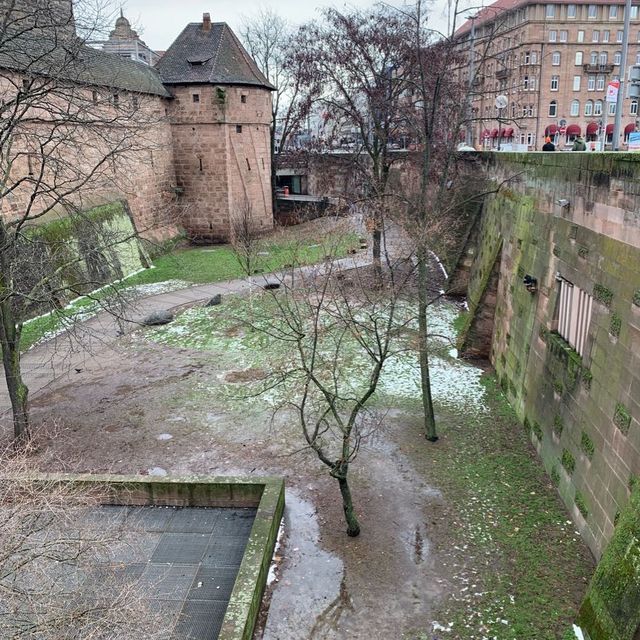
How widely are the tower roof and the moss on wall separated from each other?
2839 centimetres

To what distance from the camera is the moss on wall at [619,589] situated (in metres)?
5.84

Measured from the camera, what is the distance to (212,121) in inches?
1201

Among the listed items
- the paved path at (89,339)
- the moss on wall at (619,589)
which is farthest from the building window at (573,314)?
the paved path at (89,339)

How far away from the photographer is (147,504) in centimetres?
920

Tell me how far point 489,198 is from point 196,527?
1363cm

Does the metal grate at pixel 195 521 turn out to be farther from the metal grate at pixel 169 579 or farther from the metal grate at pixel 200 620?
the metal grate at pixel 200 620

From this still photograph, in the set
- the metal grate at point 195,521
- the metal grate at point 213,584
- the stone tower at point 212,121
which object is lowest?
the metal grate at point 195,521

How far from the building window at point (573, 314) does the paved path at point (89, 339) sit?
471 cm

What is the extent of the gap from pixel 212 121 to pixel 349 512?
25.8m

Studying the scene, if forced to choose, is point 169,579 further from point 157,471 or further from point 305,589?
point 157,471

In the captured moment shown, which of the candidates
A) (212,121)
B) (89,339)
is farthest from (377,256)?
(212,121)

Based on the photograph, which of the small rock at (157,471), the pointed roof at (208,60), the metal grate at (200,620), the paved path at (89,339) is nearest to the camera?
the metal grate at (200,620)

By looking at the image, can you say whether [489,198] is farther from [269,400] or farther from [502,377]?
[269,400]

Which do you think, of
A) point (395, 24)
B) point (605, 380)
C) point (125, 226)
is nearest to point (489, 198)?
point (395, 24)
